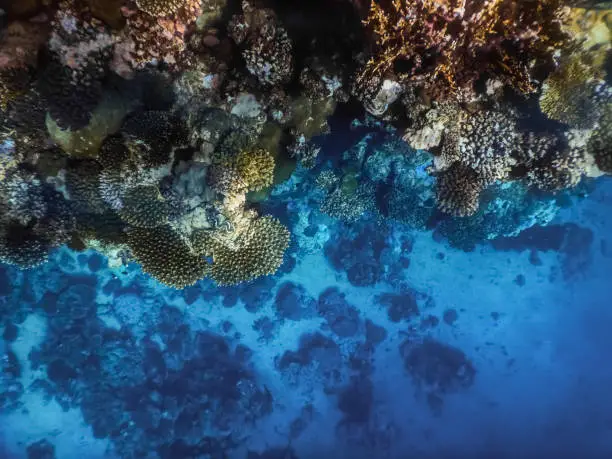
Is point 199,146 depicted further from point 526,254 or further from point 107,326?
point 526,254

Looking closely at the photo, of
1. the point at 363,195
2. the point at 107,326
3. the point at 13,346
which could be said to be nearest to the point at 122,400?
the point at 107,326

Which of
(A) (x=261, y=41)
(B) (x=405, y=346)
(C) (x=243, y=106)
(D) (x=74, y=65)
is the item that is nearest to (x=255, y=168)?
(C) (x=243, y=106)

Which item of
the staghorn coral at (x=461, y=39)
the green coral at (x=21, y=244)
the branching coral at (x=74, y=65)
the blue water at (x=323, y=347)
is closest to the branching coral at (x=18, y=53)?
the branching coral at (x=74, y=65)

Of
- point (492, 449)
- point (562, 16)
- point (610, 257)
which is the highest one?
point (610, 257)

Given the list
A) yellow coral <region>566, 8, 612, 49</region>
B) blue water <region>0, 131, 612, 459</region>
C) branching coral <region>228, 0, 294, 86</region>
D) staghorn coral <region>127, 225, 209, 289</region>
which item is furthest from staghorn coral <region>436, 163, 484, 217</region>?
blue water <region>0, 131, 612, 459</region>

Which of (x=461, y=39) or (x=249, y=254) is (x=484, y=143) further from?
(x=249, y=254)

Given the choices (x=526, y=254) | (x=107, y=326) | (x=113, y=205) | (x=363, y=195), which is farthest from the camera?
(x=526, y=254)

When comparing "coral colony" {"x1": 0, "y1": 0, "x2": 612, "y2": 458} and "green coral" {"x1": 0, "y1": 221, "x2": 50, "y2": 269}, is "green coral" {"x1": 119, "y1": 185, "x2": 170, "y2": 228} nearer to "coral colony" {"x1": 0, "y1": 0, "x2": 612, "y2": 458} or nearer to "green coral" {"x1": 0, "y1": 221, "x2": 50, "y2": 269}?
"coral colony" {"x1": 0, "y1": 0, "x2": 612, "y2": 458}
